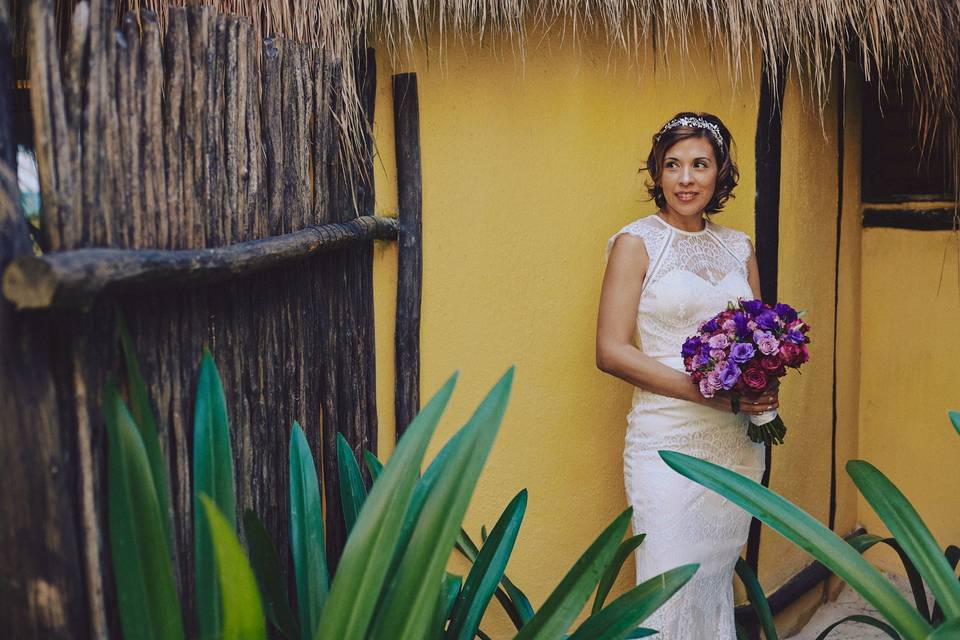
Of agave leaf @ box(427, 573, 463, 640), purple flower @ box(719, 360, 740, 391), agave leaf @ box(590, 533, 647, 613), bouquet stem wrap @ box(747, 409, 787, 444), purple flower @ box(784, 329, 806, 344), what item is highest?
purple flower @ box(784, 329, 806, 344)

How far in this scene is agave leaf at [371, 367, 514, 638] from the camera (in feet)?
5.03

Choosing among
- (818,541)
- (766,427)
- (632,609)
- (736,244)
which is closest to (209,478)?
(632,609)

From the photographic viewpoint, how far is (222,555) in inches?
54.5

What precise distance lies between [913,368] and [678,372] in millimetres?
1649

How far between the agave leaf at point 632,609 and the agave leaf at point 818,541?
0.65 feet

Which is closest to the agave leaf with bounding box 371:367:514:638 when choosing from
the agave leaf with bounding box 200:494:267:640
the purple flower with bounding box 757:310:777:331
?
the agave leaf with bounding box 200:494:267:640

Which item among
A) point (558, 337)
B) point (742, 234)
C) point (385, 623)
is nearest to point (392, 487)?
point (385, 623)

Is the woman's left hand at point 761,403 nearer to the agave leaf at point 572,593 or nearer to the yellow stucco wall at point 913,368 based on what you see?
the agave leaf at point 572,593

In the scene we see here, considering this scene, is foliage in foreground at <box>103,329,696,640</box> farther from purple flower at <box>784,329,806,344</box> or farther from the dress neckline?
the dress neckline

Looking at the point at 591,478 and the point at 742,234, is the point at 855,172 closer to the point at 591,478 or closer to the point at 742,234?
the point at 742,234

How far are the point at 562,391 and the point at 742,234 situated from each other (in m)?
0.77

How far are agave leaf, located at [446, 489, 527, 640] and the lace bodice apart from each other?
775mm

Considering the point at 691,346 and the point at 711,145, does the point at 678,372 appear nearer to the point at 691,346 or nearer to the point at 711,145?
the point at 691,346

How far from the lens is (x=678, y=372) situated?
2.52 m
